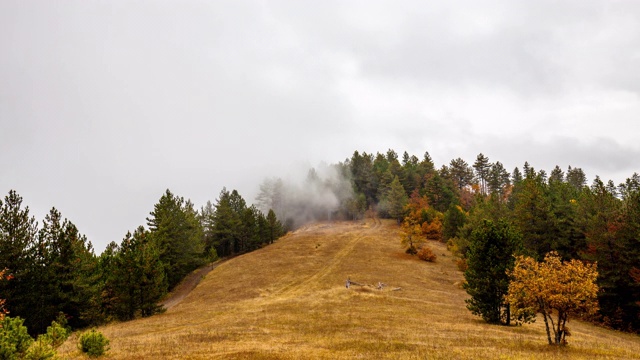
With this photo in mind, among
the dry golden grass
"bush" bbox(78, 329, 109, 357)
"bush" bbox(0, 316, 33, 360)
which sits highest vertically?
"bush" bbox(0, 316, 33, 360)

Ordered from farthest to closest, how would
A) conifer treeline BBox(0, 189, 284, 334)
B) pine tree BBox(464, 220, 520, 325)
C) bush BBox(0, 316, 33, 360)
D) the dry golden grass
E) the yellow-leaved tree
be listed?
1. conifer treeline BBox(0, 189, 284, 334)
2. pine tree BBox(464, 220, 520, 325)
3. the yellow-leaved tree
4. the dry golden grass
5. bush BBox(0, 316, 33, 360)

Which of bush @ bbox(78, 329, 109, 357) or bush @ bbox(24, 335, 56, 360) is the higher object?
bush @ bbox(24, 335, 56, 360)

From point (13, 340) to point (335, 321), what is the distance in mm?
25294

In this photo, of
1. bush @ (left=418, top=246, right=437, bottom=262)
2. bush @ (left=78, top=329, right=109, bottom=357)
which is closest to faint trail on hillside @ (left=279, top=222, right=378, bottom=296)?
bush @ (left=418, top=246, right=437, bottom=262)

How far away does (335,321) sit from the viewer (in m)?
32.9

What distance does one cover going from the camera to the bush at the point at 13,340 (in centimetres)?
1180

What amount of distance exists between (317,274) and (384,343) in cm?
4099

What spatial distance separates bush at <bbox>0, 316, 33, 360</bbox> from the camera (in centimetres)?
1180

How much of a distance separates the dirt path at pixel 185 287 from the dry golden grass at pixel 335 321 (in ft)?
8.65

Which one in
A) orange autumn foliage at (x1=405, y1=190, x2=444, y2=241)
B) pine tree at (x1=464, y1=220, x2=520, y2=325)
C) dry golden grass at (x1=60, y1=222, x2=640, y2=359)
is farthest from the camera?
orange autumn foliage at (x1=405, y1=190, x2=444, y2=241)

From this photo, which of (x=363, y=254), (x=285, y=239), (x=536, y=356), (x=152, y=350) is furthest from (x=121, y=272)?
(x=285, y=239)

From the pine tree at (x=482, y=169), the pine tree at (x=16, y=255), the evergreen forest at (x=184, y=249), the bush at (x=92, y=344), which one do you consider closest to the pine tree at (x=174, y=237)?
the evergreen forest at (x=184, y=249)

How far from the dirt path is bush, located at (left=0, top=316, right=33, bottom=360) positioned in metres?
43.5

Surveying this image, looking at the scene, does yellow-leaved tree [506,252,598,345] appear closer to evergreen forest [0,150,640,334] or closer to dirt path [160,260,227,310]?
evergreen forest [0,150,640,334]
